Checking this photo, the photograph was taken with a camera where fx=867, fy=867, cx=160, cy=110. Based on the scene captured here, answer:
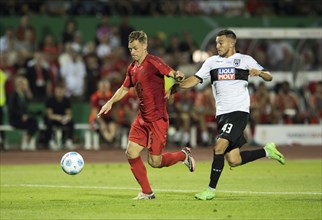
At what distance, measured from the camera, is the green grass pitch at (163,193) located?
10.9 m

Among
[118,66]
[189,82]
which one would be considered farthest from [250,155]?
[118,66]

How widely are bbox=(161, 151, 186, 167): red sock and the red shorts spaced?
0.88ft

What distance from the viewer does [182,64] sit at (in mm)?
27812

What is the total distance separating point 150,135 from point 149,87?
0.70 meters

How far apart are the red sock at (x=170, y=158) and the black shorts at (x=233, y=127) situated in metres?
0.87

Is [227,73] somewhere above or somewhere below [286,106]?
above

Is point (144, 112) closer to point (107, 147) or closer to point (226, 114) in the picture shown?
point (226, 114)

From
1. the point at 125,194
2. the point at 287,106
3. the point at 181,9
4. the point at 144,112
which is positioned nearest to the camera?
the point at 144,112

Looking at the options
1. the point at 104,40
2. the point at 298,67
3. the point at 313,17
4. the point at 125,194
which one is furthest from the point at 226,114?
the point at 313,17

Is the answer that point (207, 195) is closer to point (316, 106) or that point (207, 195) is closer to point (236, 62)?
point (236, 62)

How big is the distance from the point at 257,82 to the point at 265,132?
2.03 metres

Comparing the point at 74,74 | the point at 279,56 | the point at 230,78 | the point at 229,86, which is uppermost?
the point at 230,78

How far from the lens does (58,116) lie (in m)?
25.3

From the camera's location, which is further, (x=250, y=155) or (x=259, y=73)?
(x=250, y=155)
